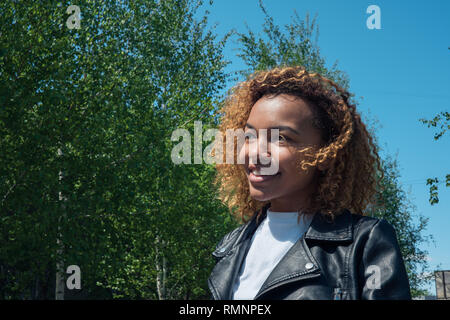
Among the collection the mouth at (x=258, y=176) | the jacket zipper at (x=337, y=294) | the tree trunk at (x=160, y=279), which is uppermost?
the mouth at (x=258, y=176)

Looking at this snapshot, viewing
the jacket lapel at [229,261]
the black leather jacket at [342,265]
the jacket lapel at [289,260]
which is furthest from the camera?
the jacket lapel at [229,261]

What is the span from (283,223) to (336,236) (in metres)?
0.28

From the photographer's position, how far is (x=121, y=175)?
1183 cm

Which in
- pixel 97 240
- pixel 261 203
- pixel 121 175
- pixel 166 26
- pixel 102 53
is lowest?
pixel 97 240

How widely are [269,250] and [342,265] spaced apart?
39cm

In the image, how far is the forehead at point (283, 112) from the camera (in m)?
2.15

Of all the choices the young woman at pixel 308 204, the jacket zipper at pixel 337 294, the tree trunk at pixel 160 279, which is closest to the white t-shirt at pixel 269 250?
the young woman at pixel 308 204

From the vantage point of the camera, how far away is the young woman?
→ 77.2 inches

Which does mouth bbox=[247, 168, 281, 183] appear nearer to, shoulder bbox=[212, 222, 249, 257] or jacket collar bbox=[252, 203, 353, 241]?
jacket collar bbox=[252, 203, 353, 241]

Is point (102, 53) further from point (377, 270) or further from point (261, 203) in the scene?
point (377, 270)

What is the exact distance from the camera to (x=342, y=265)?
198cm

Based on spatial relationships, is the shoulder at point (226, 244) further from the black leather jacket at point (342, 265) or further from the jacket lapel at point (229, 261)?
the black leather jacket at point (342, 265)

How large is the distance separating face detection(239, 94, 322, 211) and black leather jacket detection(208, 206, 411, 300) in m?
0.18
